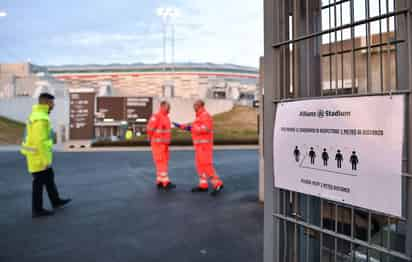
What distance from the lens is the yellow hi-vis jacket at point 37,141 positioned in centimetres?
503

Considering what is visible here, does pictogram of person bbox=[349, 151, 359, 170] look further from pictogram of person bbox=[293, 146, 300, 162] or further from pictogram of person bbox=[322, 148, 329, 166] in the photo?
pictogram of person bbox=[293, 146, 300, 162]

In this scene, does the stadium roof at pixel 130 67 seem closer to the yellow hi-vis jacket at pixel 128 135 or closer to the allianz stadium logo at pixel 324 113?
the yellow hi-vis jacket at pixel 128 135

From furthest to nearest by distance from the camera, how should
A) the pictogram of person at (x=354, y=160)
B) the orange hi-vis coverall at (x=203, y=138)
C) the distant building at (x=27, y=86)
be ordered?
the distant building at (x=27, y=86), the orange hi-vis coverall at (x=203, y=138), the pictogram of person at (x=354, y=160)

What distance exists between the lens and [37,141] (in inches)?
197

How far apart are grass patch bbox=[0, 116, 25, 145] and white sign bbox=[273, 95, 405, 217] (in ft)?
100

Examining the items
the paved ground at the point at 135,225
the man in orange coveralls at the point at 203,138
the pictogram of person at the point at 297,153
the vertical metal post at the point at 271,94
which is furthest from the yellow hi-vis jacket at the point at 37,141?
the pictogram of person at the point at 297,153

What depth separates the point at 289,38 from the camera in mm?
2238

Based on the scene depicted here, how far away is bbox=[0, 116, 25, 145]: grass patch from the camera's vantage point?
2862 centimetres

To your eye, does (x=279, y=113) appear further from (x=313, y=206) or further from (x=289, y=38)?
(x=313, y=206)

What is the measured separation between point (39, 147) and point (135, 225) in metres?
1.92

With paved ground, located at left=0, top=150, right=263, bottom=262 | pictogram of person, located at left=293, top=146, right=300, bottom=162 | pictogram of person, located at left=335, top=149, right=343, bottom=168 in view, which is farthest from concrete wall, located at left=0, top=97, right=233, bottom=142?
pictogram of person, located at left=335, top=149, right=343, bottom=168

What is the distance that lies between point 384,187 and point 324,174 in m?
0.35

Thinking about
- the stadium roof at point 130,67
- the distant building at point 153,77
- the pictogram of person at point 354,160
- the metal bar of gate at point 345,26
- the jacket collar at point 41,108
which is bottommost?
the pictogram of person at point 354,160

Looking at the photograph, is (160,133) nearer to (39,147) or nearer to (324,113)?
(39,147)
